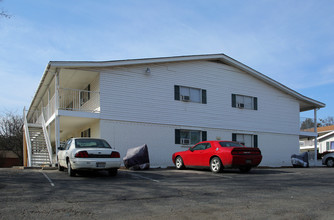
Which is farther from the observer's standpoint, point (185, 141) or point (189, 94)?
point (189, 94)

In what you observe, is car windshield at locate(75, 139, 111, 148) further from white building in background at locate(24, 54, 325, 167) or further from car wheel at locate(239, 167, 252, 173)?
car wheel at locate(239, 167, 252, 173)

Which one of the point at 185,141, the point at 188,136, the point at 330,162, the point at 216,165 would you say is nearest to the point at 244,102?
the point at 188,136

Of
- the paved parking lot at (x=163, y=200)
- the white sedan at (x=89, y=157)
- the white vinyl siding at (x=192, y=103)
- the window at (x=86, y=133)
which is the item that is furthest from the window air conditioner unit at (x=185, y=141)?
the paved parking lot at (x=163, y=200)

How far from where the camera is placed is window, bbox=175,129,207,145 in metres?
19.4

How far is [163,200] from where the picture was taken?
733 centimetres

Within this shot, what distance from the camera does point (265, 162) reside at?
22812mm

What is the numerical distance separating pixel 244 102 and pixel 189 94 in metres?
4.47

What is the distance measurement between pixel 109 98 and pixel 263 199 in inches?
446

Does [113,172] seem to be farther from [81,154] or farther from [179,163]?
[179,163]

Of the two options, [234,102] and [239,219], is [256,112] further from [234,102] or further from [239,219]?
[239,219]

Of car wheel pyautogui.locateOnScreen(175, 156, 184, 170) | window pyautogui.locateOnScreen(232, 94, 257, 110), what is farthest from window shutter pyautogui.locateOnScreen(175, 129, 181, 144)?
window pyautogui.locateOnScreen(232, 94, 257, 110)

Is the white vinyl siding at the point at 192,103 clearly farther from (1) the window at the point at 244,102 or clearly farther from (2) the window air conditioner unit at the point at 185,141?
(2) the window air conditioner unit at the point at 185,141

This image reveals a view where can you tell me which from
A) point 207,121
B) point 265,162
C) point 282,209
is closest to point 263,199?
point 282,209

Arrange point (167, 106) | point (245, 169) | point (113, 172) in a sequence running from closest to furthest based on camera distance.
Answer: point (113, 172) < point (245, 169) < point (167, 106)
